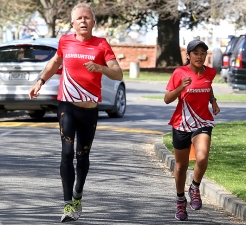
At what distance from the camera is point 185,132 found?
26.7 ft

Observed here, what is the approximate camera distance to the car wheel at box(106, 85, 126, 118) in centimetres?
1955

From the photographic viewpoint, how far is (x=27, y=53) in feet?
57.2

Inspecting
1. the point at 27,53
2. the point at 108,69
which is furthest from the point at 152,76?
the point at 108,69

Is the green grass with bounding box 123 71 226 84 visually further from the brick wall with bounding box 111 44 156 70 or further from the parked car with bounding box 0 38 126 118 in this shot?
the parked car with bounding box 0 38 126 118

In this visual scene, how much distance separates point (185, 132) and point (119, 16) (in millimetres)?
42263

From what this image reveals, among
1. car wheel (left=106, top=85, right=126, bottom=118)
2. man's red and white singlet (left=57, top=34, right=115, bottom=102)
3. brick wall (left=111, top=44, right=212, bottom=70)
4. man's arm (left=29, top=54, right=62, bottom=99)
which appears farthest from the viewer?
brick wall (left=111, top=44, right=212, bottom=70)

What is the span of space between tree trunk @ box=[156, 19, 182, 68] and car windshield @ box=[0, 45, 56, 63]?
113 ft

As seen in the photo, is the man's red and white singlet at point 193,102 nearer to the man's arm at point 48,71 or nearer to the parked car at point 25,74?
the man's arm at point 48,71

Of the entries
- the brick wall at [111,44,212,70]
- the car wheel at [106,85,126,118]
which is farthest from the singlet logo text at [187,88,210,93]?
the brick wall at [111,44,212,70]

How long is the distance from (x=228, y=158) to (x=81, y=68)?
493cm

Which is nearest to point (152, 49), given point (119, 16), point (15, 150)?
point (119, 16)

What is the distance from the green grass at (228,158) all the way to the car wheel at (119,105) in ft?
9.19

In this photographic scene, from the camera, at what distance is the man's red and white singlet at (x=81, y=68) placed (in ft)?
25.2

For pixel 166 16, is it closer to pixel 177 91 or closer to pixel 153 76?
pixel 153 76
